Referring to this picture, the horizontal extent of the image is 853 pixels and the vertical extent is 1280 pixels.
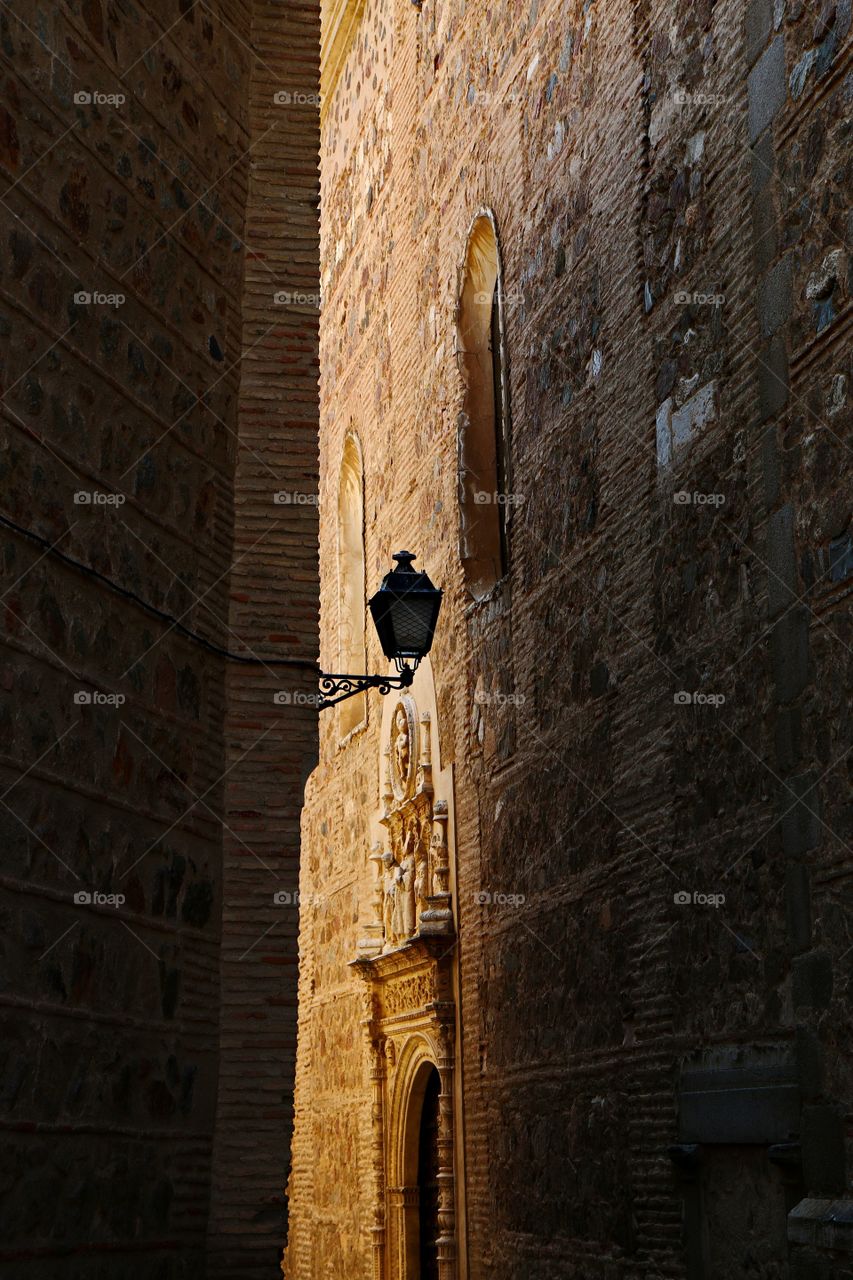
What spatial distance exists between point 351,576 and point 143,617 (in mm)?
9692

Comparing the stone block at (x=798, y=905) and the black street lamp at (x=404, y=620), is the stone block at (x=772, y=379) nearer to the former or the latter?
the black street lamp at (x=404, y=620)

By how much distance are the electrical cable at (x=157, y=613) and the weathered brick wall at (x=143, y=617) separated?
0.03 meters

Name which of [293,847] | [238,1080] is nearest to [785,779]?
[293,847]

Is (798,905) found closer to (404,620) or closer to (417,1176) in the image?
(404,620)

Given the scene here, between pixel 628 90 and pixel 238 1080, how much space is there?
17.6 feet

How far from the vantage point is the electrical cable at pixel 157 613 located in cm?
479

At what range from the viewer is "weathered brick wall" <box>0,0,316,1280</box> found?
4684 mm

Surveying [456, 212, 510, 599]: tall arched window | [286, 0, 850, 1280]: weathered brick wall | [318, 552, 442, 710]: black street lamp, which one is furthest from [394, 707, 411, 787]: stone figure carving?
[318, 552, 442, 710]: black street lamp

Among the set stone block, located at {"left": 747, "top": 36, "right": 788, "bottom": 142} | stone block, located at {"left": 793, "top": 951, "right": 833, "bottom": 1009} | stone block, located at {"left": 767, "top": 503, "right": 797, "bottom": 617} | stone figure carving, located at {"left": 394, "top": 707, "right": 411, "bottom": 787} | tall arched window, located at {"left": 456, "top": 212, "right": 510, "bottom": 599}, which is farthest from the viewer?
stone figure carving, located at {"left": 394, "top": 707, "right": 411, "bottom": 787}

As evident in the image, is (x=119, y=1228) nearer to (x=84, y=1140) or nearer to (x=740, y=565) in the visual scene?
(x=84, y=1140)

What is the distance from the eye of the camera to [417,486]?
41.6ft

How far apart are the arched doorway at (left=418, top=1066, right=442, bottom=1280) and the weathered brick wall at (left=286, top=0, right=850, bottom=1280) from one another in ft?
2.78

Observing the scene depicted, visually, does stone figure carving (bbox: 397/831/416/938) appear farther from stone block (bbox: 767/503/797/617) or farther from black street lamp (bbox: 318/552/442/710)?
stone block (bbox: 767/503/797/617)

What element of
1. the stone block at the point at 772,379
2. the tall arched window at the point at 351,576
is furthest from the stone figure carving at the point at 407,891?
the stone block at the point at 772,379
